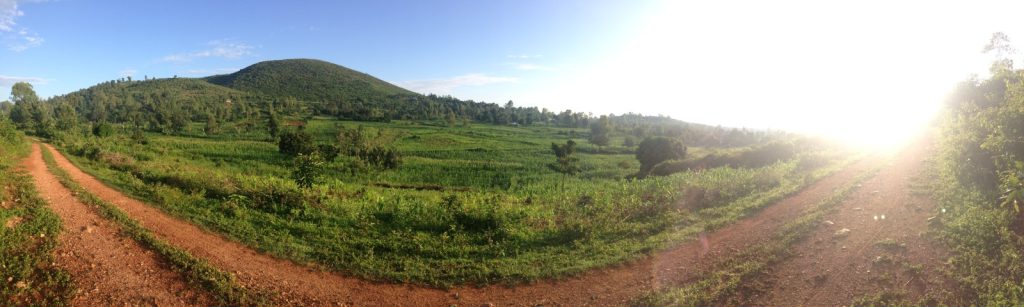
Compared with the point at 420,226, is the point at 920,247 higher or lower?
higher

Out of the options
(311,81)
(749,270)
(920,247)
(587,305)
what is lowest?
(587,305)

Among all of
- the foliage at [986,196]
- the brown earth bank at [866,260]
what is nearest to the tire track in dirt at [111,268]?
the brown earth bank at [866,260]

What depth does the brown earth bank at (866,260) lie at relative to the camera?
706cm

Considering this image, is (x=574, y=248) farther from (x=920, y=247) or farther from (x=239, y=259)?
(x=239, y=259)

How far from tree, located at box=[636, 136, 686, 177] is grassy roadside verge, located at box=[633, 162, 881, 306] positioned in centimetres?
3129

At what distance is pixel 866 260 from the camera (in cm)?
794

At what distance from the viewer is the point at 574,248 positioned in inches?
412

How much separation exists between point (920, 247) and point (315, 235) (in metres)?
12.6

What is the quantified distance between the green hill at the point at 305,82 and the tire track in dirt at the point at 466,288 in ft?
486

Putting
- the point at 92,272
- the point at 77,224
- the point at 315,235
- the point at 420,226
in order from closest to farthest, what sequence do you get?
the point at 92,272 < the point at 77,224 < the point at 315,235 < the point at 420,226

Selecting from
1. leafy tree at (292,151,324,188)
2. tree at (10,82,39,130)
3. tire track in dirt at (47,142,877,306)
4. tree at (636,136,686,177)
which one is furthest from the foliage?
tree at (10,82,39,130)

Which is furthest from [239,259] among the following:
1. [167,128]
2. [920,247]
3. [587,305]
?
[167,128]

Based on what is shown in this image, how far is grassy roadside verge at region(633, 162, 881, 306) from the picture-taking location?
7449 millimetres

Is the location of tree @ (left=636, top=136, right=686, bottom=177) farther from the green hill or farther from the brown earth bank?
the green hill
